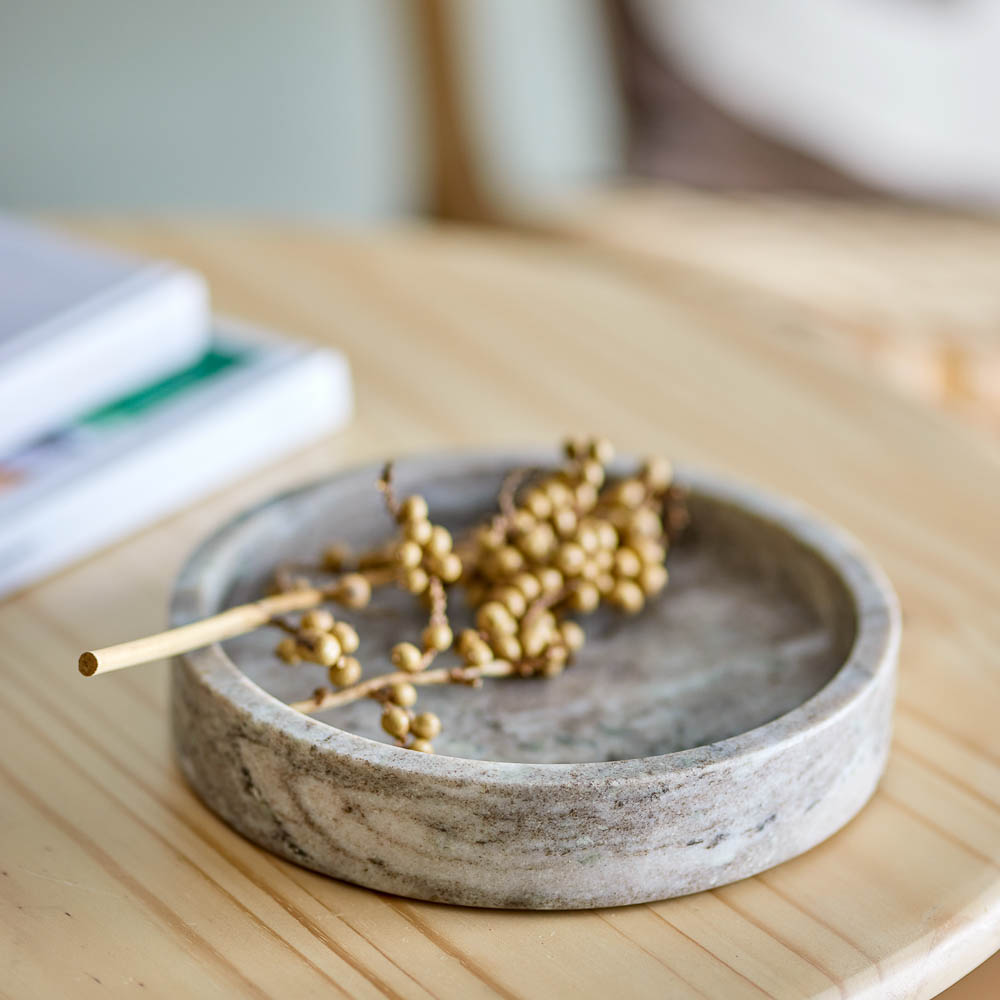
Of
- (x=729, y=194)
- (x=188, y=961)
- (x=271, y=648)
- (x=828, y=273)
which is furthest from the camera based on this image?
(x=729, y=194)

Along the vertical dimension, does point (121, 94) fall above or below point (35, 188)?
above

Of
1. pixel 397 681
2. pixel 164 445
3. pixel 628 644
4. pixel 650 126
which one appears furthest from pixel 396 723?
pixel 650 126

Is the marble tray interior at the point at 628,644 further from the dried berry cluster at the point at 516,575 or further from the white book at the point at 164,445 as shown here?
the white book at the point at 164,445

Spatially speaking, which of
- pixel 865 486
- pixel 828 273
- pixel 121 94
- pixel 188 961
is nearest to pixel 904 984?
pixel 188 961

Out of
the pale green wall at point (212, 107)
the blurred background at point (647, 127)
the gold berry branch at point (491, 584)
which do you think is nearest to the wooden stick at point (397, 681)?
the gold berry branch at point (491, 584)

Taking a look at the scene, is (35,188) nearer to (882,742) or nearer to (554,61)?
(554,61)

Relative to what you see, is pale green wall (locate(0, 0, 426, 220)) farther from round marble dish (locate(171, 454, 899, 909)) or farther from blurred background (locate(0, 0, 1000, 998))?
round marble dish (locate(171, 454, 899, 909))

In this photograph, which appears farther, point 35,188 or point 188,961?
point 35,188

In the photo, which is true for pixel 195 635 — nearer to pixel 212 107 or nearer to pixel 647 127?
pixel 647 127
